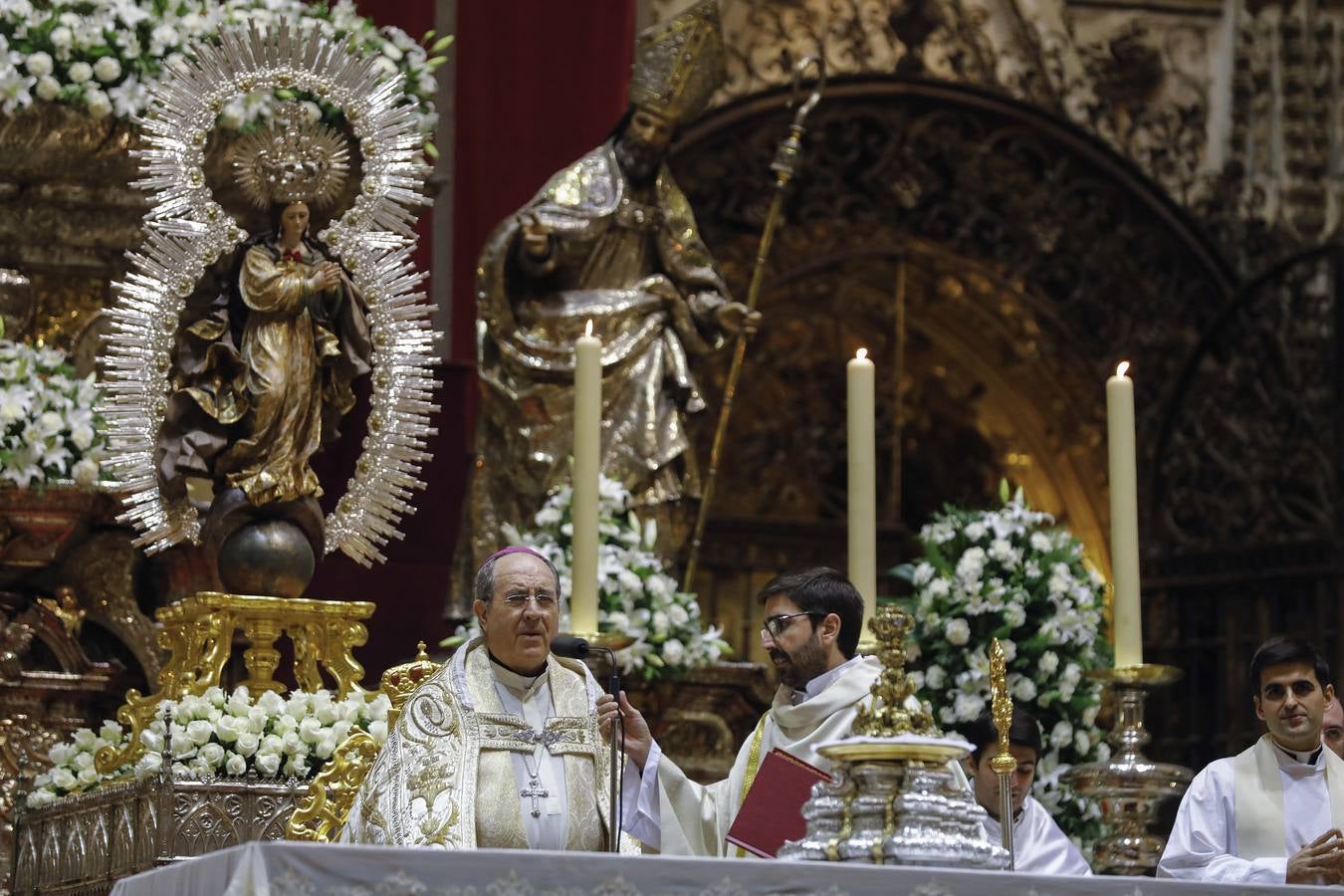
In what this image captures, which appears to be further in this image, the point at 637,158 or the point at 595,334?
the point at 637,158

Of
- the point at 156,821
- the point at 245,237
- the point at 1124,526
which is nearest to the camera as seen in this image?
the point at 156,821

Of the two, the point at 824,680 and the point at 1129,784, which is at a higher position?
the point at 824,680

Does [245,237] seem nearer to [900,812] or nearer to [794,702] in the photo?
[794,702]

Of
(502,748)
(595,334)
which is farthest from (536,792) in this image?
(595,334)

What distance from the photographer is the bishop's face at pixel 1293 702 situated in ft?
17.6

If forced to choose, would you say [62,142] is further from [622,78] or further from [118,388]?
[622,78]

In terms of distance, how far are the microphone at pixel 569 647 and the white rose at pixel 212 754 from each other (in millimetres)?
Result: 911

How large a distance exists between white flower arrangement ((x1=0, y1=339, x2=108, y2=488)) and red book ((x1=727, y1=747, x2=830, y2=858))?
2.47m

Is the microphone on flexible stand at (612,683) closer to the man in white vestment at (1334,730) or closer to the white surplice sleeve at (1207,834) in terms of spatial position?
the white surplice sleeve at (1207,834)

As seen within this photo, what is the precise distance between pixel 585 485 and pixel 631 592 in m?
1.00

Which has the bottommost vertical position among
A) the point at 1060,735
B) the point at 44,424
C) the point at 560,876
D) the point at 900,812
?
the point at 560,876

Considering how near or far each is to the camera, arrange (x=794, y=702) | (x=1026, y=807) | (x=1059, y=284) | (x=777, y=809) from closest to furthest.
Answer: (x=777, y=809)
(x=794, y=702)
(x=1026, y=807)
(x=1059, y=284)

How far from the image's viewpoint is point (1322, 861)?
16.2 feet

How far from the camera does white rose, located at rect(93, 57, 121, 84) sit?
6.64 meters
